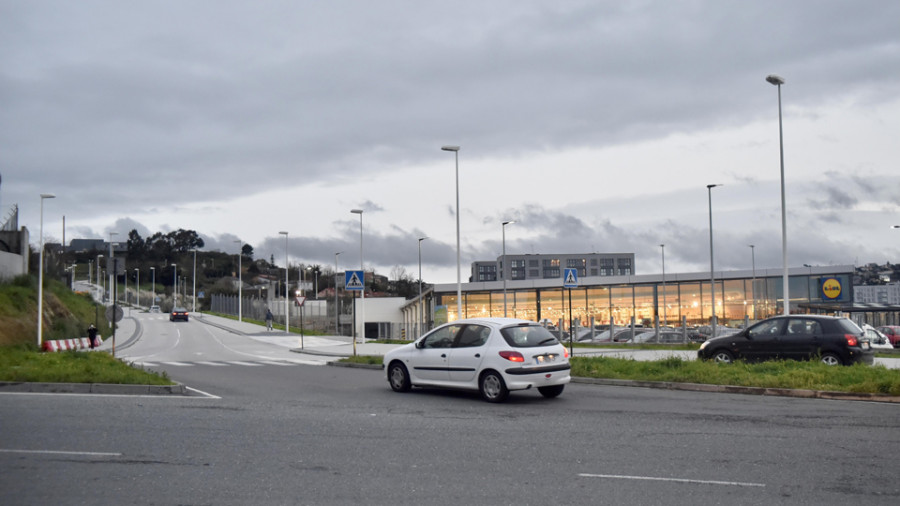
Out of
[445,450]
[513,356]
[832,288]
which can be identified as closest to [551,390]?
[513,356]

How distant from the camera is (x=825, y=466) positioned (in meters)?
8.44

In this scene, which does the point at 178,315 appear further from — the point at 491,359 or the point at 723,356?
the point at 491,359

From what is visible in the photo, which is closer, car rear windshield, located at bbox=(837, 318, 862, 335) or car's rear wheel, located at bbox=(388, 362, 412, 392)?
car's rear wheel, located at bbox=(388, 362, 412, 392)

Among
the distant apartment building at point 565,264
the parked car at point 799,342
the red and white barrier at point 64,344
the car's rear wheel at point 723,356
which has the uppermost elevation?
the distant apartment building at point 565,264

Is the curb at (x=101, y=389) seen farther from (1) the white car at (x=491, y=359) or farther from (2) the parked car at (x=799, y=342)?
(2) the parked car at (x=799, y=342)

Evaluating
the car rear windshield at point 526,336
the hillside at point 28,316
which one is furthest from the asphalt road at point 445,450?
the hillside at point 28,316

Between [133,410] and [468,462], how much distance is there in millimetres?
6903

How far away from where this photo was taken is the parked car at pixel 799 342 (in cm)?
1861

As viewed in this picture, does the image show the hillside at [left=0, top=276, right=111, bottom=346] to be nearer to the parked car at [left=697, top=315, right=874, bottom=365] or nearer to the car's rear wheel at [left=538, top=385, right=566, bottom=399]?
the car's rear wheel at [left=538, top=385, right=566, bottom=399]

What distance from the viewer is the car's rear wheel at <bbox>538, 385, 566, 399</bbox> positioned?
15102 millimetres

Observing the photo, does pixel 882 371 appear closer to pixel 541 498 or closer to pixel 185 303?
pixel 541 498

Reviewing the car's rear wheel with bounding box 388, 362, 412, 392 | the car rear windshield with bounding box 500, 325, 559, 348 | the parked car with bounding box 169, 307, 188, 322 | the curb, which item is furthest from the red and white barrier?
the parked car with bounding box 169, 307, 188, 322

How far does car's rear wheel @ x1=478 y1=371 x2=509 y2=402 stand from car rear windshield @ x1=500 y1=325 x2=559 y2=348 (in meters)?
0.69

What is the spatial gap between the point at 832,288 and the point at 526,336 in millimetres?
49284
